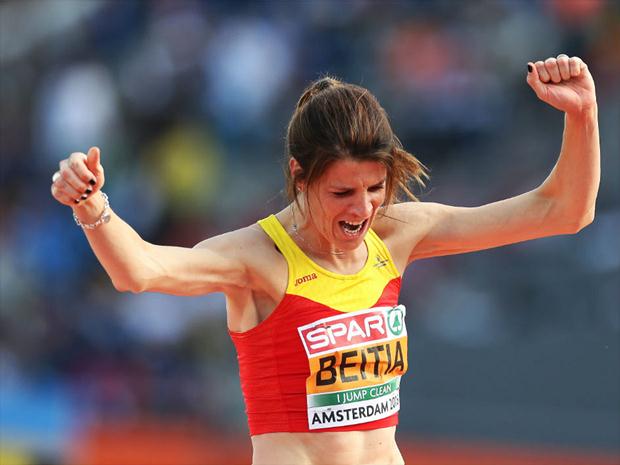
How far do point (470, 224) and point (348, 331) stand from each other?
62 centimetres

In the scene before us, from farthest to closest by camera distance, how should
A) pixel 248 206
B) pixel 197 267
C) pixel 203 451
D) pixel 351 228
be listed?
1. pixel 248 206
2. pixel 203 451
3. pixel 351 228
4. pixel 197 267

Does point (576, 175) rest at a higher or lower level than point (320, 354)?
higher

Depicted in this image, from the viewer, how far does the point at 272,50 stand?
10.3 m

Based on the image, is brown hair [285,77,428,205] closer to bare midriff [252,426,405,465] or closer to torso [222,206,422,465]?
torso [222,206,422,465]

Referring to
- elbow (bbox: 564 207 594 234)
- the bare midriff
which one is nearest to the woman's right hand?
the bare midriff

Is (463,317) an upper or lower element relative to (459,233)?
upper

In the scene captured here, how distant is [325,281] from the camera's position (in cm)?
376

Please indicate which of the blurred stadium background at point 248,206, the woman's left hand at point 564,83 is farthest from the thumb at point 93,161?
the blurred stadium background at point 248,206

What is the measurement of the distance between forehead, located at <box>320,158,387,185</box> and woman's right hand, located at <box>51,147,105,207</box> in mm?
800

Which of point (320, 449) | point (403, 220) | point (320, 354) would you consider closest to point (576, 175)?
point (403, 220)

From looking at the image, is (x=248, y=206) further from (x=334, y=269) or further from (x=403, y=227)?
(x=334, y=269)

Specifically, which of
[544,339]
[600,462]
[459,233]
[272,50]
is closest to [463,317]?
[544,339]

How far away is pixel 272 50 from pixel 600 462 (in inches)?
186

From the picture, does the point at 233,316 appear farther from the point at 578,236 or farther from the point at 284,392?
the point at 578,236
